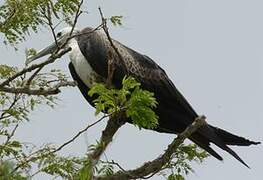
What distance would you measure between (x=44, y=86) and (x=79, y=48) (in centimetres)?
99

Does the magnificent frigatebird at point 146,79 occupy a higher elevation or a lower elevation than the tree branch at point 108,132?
higher

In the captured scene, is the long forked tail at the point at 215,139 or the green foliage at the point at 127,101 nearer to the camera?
the green foliage at the point at 127,101

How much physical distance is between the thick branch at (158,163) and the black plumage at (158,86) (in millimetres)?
852

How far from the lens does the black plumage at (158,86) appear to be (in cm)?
634

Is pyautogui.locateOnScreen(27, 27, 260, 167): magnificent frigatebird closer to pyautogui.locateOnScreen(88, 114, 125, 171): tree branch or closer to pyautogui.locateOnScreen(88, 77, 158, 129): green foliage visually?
pyautogui.locateOnScreen(88, 114, 125, 171): tree branch

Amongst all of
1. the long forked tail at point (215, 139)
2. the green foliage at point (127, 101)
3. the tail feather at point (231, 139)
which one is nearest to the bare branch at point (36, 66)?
the green foliage at point (127, 101)

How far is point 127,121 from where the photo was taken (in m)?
5.82

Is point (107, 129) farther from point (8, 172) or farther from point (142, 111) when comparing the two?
point (8, 172)

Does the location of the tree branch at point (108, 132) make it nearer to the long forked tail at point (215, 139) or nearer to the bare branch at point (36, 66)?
the bare branch at point (36, 66)

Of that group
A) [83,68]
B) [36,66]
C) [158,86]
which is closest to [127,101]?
[36,66]

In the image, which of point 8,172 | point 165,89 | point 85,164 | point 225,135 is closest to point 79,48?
point 165,89

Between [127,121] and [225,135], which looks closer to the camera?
[127,121]

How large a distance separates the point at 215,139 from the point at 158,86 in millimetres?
677

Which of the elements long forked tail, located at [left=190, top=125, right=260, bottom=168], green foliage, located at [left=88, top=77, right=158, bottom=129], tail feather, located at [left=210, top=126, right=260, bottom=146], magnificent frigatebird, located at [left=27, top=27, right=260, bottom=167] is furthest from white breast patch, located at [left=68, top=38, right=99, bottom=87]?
green foliage, located at [left=88, top=77, right=158, bottom=129]
